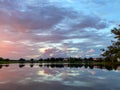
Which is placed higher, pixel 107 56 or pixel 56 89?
pixel 107 56

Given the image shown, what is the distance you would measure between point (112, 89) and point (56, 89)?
231 inches

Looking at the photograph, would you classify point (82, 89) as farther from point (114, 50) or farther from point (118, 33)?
point (118, 33)

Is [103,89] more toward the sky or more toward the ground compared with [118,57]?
more toward the ground

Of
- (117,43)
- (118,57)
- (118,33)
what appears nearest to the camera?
(118,57)

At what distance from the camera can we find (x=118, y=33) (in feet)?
123

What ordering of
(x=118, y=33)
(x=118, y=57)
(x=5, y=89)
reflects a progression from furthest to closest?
(x=118, y=33), (x=118, y=57), (x=5, y=89)

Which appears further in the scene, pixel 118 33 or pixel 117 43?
pixel 118 33

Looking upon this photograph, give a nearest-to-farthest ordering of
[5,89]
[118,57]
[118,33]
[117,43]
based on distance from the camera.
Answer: [5,89]
[118,57]
[117,43]
[118,33]

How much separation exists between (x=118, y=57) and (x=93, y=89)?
7.03 meters

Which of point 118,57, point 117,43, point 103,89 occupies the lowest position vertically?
point 103,89

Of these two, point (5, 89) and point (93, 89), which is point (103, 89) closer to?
point (93, 89)

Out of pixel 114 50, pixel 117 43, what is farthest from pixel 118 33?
→ pixel 114 50

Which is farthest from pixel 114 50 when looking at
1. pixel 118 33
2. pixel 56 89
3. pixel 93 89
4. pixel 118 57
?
pixel 56 89

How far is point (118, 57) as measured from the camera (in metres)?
31.3
